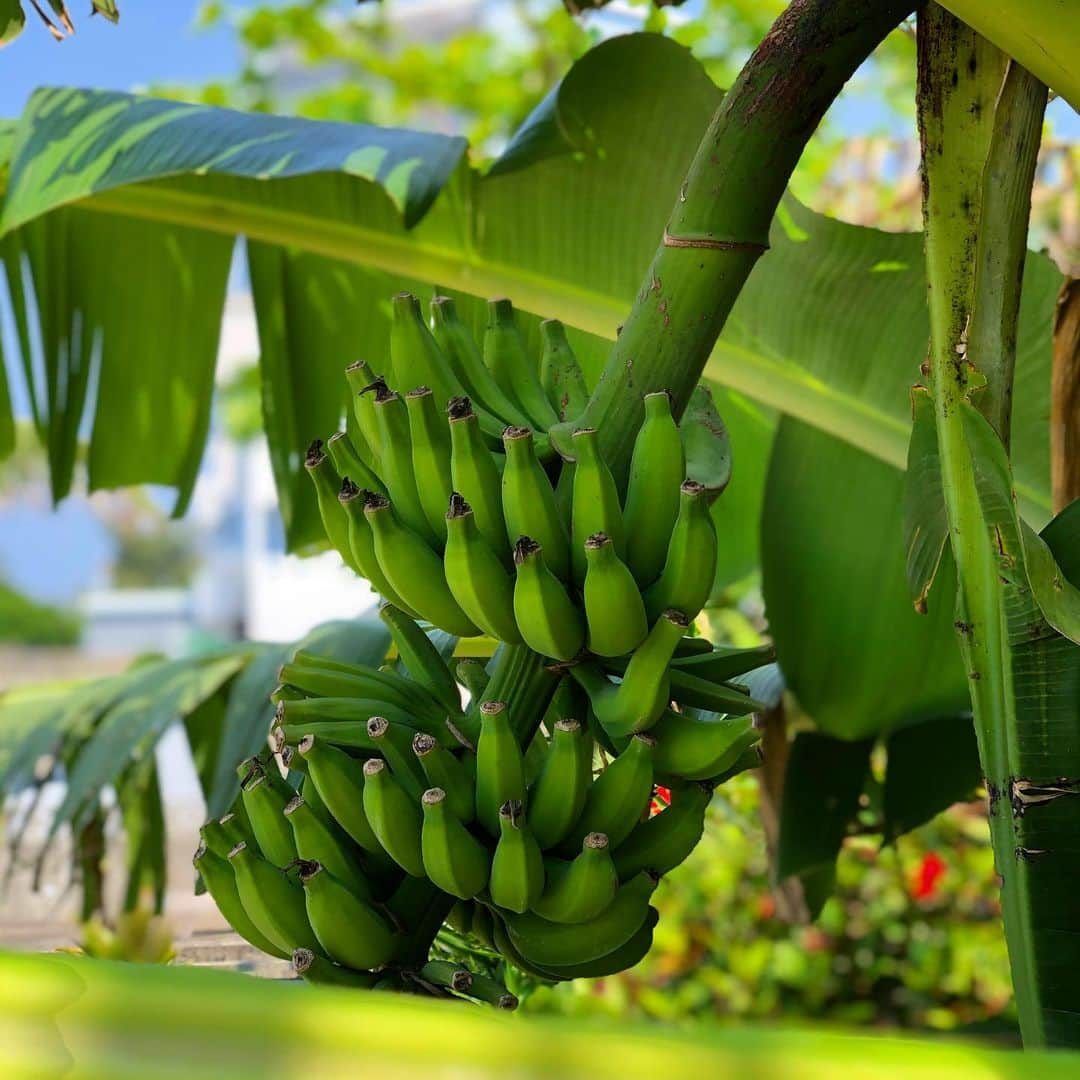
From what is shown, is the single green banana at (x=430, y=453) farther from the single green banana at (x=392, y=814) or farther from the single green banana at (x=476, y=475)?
the single green banana at (x=392, y=814)

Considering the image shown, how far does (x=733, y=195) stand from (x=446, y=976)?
44 centimetres

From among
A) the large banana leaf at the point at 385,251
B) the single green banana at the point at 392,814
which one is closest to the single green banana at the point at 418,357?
the single green banana at the point at 392,814

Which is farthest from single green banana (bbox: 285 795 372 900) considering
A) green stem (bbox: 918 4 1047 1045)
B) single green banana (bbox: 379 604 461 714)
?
green stem (bbox: 918 4 1047 1045)

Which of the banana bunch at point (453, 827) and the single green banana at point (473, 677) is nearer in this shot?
the banana bunch at point (453, 827)

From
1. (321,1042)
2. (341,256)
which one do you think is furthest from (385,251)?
(321,1042)

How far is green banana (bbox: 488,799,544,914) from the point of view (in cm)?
60

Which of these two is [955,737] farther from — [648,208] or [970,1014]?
[970,1014]

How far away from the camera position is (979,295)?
73 centimetres

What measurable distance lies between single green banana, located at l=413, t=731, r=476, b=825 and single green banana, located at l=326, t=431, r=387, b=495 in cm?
15

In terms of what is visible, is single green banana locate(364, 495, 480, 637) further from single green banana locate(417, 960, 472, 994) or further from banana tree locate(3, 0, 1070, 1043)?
banana tree locate(3, 0, 1070, 1043)

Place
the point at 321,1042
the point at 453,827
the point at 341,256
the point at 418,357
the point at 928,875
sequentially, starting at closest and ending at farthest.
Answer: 1. the point at 321,1042
2. the point at 453,827
3. the point at 418,357
4. the point at 341,256
5. the point at 928,875

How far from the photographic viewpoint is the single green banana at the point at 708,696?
27.2 inches

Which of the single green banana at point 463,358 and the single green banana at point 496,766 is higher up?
the single green banana at point 463,358

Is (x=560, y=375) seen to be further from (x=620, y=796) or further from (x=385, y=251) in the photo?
(x=385, y=251)
